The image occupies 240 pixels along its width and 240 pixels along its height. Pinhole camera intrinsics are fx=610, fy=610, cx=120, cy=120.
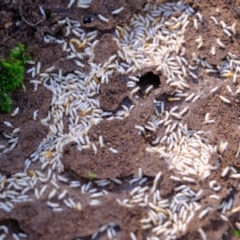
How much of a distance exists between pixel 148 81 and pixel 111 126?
0.53 metres

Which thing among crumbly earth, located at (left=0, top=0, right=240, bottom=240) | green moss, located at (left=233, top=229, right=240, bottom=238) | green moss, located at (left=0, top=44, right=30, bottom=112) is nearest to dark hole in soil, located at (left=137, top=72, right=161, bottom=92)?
crumbly earth, located at (left=0, top=0, right=240, bottom=240)

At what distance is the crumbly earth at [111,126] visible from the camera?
4367 mm

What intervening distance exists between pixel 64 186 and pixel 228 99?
149 centimetres

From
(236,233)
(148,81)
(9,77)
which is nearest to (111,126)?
(148,81)

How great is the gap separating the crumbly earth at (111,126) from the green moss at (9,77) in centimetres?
7

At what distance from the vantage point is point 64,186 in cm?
451

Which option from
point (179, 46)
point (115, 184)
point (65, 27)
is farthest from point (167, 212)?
point (65, 27)

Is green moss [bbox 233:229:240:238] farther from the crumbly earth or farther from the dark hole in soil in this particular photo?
the dark hole in soil

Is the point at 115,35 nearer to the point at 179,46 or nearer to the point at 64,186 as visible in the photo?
the point at 179,46

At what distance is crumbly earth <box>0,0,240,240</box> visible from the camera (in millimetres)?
4367

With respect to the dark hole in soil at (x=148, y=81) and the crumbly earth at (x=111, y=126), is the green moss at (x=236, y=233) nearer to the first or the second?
the crumbly earth at (x=111, y=126)

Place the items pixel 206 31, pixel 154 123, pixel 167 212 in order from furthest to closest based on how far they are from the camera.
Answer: pixel 206 31 < pixel 154 123 < pixel 167 212

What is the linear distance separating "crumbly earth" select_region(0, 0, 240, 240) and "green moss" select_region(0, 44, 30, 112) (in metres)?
0.07

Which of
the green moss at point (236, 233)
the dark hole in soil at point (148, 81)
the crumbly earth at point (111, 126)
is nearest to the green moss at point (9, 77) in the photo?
the crumbly earth at point (111, 126)
